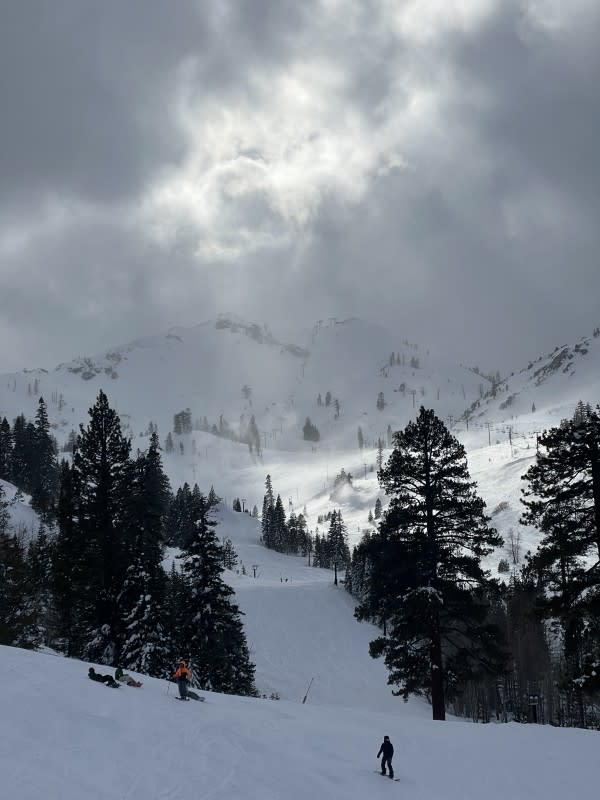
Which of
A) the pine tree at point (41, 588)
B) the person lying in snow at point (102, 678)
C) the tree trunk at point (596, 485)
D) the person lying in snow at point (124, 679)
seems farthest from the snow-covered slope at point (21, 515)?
the tree trunk at point (596, 485)

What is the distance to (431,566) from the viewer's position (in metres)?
21.7

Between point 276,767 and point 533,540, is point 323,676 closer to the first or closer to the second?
point 276,767

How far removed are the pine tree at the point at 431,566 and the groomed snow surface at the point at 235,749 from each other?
2.13 m

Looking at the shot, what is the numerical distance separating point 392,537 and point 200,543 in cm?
1420

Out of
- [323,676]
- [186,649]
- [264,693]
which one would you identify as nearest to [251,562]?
[323,676]

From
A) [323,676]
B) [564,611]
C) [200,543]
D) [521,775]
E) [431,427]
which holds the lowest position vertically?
[323,676]

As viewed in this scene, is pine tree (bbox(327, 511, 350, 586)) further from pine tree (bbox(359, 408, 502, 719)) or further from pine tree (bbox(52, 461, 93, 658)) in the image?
pine tree (bbox(359, 408, 502, 719))

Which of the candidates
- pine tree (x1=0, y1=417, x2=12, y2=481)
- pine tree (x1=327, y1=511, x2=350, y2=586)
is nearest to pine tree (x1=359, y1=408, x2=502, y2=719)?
pine tree (x1=0, y1=417, x2=12, y2=481)

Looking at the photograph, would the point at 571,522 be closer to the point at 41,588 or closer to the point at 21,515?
the point at 41,588

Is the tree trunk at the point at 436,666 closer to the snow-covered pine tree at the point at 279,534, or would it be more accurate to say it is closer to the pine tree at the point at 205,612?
the pine tree at the point at 205,612

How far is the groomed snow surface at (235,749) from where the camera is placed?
11.0m

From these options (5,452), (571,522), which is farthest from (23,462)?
(571,522)

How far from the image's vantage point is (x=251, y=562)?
438ft

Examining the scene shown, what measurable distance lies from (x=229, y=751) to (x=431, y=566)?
10.7 meters
